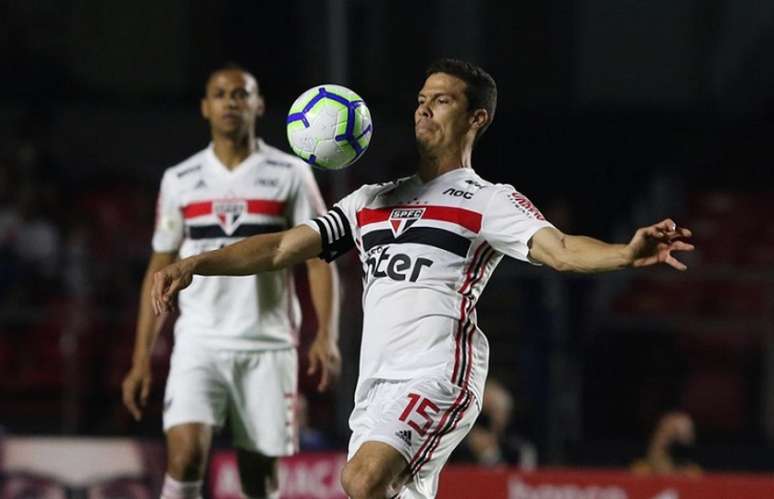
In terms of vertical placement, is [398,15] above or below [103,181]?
above

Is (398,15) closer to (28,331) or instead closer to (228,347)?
(28,331)

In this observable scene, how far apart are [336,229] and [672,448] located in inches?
187

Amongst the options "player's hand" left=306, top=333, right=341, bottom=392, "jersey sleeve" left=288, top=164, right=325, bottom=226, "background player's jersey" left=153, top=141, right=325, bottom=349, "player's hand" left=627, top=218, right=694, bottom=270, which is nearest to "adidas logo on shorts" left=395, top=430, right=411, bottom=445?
"player's hand" left=627, top=218, right=694, bottom=270

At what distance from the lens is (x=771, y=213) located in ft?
48.0

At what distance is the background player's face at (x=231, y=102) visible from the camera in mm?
6238

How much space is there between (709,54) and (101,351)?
9555mm

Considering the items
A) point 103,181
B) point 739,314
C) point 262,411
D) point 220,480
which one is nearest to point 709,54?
point 739,314

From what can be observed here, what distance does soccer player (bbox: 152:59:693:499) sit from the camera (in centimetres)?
461

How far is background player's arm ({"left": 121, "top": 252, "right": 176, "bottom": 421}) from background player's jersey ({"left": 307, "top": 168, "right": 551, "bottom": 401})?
63.1 inches

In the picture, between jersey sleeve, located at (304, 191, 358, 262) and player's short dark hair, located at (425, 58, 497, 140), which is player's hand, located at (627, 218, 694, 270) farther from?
jersey sleeve, located at (304, 191, 358, 262)

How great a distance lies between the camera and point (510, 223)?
4695 millimetres

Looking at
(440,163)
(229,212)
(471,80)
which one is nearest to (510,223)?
(440,163)

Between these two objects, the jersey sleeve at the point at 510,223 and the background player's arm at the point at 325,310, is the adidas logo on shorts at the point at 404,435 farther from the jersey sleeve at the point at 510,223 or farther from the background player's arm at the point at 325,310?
the background player's arm at the point at 325,310

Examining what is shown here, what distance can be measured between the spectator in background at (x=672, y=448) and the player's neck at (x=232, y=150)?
12.5 ft
